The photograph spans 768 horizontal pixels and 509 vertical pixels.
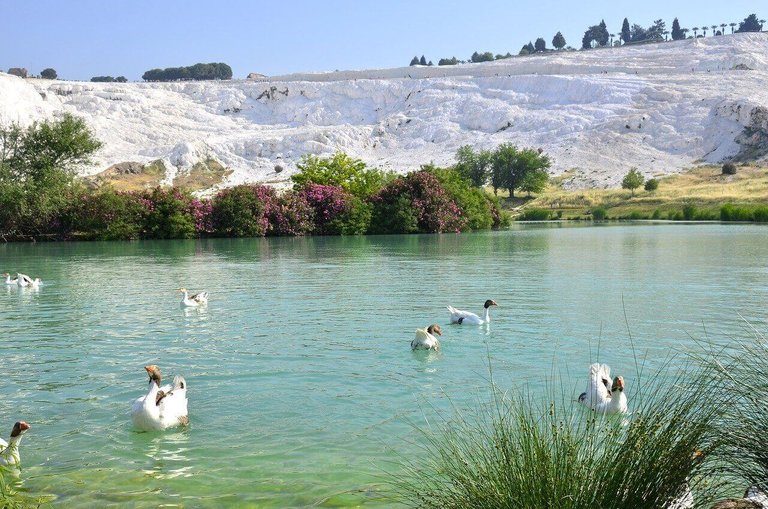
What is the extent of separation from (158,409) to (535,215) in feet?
254

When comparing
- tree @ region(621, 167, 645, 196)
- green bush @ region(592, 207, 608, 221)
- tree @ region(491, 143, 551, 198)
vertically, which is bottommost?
green bush @ region(592, 207, 608, 221)

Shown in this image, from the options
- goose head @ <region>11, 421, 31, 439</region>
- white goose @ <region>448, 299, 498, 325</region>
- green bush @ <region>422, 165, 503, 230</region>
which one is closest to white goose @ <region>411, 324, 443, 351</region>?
white goose @ <region>448, 299, 498, 325</region>

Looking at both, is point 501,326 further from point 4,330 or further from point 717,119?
point 717,119

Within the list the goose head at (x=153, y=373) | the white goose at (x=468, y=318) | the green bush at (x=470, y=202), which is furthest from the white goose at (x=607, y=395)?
the green bush at (x=470, y=202)

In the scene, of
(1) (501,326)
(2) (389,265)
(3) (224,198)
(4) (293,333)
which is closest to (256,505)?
(4) (293,333)

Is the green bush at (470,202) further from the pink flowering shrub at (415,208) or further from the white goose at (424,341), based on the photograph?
the white goose at (424,341)

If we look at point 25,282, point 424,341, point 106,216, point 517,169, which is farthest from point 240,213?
point 517,169

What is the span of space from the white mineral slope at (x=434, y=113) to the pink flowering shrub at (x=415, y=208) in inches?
1446

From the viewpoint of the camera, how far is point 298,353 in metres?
12.7

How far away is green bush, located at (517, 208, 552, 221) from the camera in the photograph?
81.8 metres

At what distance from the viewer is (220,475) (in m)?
7.20

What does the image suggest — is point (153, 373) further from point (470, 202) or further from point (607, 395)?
point (470, 202)

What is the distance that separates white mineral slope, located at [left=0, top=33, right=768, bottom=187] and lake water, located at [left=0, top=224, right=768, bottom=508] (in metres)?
69.2

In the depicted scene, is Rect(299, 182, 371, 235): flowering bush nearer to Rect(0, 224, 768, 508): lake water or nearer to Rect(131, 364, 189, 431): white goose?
Rect(0, 224, 768, 508): lake water
